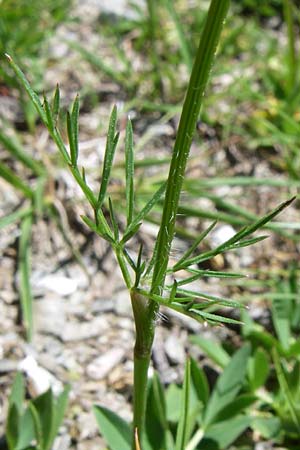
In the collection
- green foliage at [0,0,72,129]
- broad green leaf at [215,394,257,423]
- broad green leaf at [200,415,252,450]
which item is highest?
green foliage at [0,0,72,129]

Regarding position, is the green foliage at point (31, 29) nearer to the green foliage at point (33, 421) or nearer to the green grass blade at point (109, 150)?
the green foliage at point (33, 421)

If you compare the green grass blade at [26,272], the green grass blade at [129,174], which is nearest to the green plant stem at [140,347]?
the green grass blade at [129,174]

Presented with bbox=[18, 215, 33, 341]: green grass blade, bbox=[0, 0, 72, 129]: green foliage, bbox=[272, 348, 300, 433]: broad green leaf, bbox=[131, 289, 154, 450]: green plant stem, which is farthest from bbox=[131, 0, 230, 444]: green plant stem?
bbox=[0, 0, 72, 129]: green foliage

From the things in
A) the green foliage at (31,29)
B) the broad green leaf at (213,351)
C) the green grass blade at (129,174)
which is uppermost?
the green foliage at (31,29)

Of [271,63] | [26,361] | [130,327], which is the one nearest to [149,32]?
[271,63]

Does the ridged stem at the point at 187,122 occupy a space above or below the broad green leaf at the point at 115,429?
above

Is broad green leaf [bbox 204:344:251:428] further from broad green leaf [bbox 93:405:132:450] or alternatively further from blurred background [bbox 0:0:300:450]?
broad green leaf [bbox 93:405:132:450]
